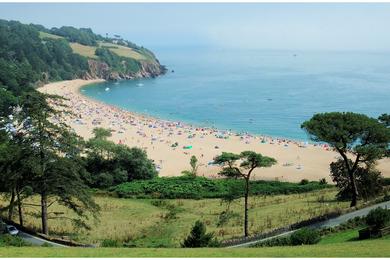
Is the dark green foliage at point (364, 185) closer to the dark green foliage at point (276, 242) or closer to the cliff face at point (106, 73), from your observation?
the dark green foliage at point (276, 242)

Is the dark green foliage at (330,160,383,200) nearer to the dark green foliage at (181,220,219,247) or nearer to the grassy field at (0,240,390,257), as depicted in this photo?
the grassy field at (0,240,390,257)

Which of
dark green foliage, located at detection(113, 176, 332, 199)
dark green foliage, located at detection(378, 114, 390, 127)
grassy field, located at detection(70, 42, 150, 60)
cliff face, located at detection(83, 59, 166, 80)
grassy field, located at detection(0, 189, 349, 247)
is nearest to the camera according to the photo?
grassy field, located at detection(0, 189, 349, 247)

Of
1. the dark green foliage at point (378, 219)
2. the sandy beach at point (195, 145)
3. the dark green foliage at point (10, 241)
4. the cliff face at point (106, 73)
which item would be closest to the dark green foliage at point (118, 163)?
the sandy beach at point (195, 145)

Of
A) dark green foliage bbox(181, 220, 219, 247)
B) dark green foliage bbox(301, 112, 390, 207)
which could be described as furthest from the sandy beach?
dark green foliage bbox(181, 220, 219, 247)

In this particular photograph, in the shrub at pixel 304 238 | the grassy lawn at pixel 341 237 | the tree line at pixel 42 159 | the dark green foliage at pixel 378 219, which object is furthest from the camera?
the tree line at pixel 42 159

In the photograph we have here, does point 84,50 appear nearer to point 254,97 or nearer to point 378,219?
point 254,97

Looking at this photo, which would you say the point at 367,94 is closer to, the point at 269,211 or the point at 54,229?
the point at 269,211
